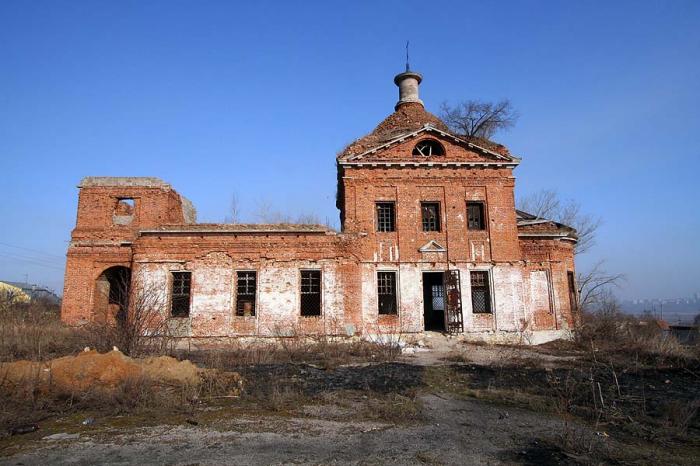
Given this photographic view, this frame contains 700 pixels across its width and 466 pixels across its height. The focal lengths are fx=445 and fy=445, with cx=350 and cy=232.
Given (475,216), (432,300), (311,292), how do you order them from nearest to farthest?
(311,292) → (475,216) → (432,300)

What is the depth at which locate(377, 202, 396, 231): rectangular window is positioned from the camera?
19141 mm

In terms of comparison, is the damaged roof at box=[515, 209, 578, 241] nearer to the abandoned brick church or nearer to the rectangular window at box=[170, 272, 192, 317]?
the abandoned brick church

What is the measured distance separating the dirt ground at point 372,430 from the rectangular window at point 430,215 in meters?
9.01

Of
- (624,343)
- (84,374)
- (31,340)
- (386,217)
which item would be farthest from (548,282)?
(31,340)

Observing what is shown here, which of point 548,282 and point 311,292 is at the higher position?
point 548,282

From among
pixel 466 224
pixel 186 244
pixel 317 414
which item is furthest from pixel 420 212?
pixel 317 414

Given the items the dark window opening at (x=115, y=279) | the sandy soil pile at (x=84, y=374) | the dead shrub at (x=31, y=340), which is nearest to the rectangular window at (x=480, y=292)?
the sandy soil pile at (x=84, y=374)

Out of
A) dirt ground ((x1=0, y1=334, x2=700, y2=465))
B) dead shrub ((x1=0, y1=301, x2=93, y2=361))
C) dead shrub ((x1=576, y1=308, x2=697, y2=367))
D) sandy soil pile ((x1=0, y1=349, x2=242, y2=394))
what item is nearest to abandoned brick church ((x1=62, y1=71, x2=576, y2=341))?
dead shrub ((x1=576, y1=308, x2=697, y2=367))

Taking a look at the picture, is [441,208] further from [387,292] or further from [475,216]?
[387,292]

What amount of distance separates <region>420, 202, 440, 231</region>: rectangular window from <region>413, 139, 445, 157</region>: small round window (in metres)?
2.29

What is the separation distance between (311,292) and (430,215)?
241 inches

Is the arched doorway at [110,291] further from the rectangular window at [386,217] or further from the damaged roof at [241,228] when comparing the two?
the rectangular window at [386,217]

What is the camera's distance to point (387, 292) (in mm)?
18406

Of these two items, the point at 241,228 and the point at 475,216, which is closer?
the point at 241,228
